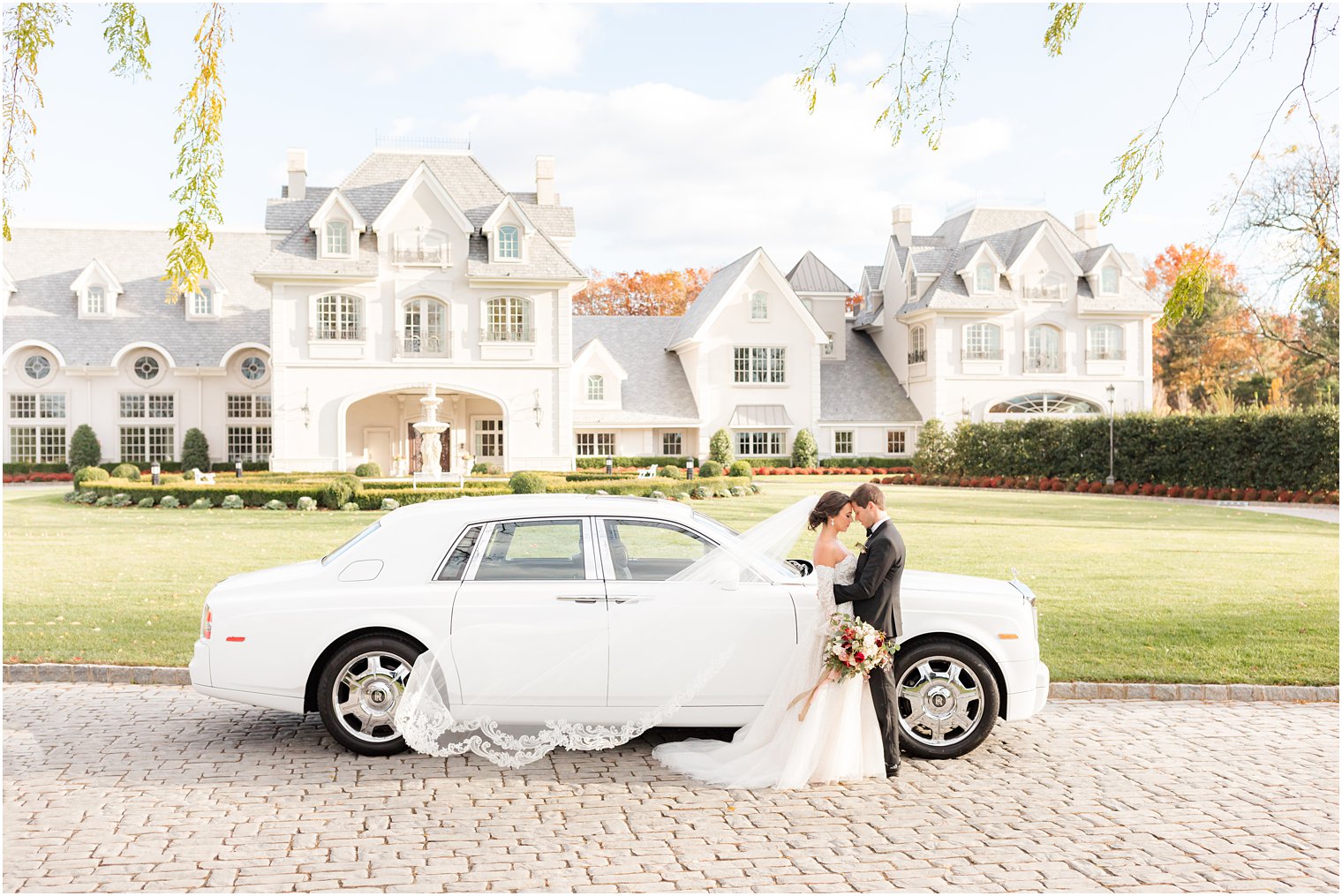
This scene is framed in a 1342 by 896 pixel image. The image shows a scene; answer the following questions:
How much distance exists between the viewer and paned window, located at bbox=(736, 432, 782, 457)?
49.0 meters

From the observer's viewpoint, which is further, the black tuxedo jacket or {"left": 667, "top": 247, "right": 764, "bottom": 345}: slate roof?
{"left": 667, "top": 247, "right": 764, "bottom": 345}: slate roof

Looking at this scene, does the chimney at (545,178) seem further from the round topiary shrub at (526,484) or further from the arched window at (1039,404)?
the arched window at (1039,404)

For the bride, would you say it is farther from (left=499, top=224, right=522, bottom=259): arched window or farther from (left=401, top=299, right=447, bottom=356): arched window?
(left=499, top=224, right=522, bottom=259): arched window

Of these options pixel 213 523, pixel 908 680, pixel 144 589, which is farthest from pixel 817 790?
pixel 213 523

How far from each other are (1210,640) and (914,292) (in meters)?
42.6

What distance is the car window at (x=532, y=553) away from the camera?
265 inches

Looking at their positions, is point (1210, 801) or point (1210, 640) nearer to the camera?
point (1210, 801)

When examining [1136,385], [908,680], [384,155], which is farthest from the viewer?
[1136,385]

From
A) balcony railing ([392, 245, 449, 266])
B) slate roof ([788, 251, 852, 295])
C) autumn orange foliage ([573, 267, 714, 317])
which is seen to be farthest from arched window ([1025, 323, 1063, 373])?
balcony railing ([392, 245, 449, 266])

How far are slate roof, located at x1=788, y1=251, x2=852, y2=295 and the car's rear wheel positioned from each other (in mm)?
49728

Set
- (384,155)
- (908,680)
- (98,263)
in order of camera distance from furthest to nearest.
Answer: (98,263) → (384,155) → (908,680)

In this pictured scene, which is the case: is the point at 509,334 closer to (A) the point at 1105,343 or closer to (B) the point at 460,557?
(A) the point at 1105,343

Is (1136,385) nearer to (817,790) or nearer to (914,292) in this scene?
(914,292)

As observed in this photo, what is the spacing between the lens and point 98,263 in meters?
45.3
